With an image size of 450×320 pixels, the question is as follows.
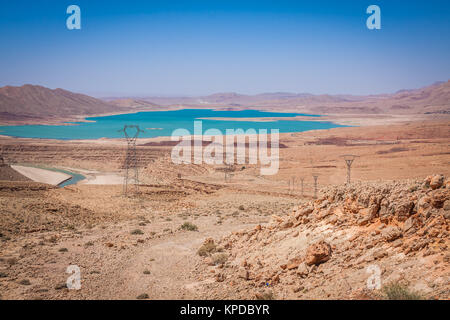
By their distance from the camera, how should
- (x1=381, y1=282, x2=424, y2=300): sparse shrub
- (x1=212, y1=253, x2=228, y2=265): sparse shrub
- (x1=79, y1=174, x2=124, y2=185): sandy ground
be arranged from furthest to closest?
(x1=79, y1=174, x2=124, y2=185): sandy ground, (x1=212, y1=253, x2=228, y2=265): sparse shrub, (x1=381, y1=282, x2=424, y2=300): sparse shrub

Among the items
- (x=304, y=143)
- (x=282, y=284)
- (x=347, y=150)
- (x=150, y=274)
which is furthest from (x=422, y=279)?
(x=304, y=143)

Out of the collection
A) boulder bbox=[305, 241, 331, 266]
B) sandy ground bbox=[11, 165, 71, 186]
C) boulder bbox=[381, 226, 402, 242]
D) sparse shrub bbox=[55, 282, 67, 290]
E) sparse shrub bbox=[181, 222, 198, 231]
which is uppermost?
boulder bbox=[381, 226, 402, 242]

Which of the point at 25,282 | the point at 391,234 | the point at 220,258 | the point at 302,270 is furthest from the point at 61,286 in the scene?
the point at 391,234

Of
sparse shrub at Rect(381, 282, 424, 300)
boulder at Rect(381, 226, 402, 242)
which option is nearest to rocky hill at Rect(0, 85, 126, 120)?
boulder at Rect(381, 226, 402, 242)

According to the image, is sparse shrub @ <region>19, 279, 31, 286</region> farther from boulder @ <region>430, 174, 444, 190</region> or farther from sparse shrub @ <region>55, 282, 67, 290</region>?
boulder @ <region>430, 174, 444, 190</region>
